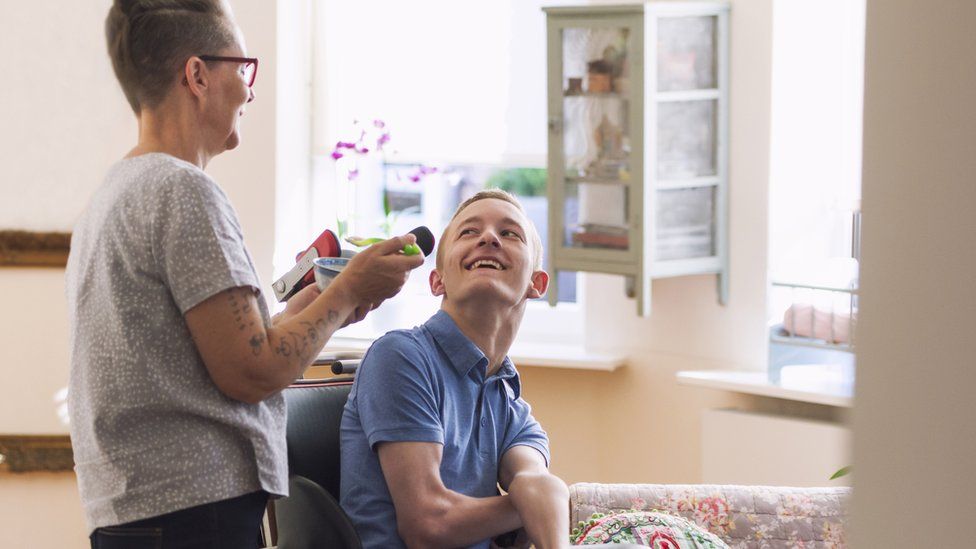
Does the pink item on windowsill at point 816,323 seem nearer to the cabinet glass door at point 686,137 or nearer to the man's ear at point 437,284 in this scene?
the cabinet glass door at point 686,137

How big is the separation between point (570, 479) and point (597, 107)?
1.20 metres

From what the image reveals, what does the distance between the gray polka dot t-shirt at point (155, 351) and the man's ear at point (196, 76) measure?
123 mm

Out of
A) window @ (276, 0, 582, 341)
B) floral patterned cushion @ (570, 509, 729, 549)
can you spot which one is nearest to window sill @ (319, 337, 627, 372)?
window @ (276, 0, 582, 341)

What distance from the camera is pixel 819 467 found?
3131mm

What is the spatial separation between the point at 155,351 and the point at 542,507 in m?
0.65

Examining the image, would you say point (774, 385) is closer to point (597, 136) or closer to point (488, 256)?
point (597, 136)

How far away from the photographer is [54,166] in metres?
3.65

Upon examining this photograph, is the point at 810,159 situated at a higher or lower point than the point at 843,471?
higher

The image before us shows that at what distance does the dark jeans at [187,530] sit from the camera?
1432 millimetres

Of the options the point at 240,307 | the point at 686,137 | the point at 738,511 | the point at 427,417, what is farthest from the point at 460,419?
the point at 686,137

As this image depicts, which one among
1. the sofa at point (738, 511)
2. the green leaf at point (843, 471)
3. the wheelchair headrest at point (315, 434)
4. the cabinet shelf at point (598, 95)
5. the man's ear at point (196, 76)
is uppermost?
the cabinet shelf at point (598, 95)

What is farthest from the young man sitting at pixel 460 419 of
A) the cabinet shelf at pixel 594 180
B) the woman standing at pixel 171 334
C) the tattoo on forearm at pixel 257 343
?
the cabinet shelf at pixel 594 180

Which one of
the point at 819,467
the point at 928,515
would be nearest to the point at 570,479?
the point at 819,467

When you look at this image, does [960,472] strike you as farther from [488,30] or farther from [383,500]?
[488,30]
